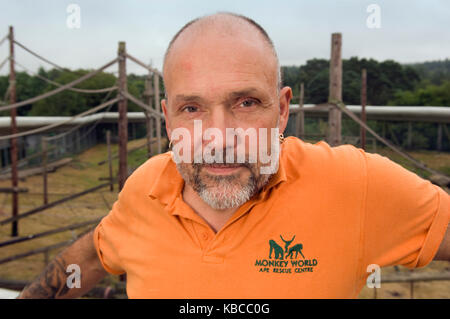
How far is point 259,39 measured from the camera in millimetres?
1240

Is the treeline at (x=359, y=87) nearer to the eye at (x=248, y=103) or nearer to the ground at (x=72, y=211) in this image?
the ground at (x=72, y=211)

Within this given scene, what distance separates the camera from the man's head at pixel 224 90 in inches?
46.1

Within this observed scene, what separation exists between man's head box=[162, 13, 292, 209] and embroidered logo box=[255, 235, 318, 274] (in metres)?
0.21

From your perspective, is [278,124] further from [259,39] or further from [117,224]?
[117,224]

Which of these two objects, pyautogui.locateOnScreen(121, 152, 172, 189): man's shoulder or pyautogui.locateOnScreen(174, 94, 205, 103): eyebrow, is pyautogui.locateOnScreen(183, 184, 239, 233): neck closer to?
pyautogui.locateOnScreen(121, 152, 172, 189): man's shoulder

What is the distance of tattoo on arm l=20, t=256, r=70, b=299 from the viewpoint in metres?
1.70

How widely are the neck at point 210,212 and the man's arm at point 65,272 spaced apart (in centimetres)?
56

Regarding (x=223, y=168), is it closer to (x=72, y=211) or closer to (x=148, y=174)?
(x=148, y=174)

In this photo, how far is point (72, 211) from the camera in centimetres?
1216

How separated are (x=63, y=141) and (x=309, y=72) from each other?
14979 mm

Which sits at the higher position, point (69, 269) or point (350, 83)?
point (350, 83)

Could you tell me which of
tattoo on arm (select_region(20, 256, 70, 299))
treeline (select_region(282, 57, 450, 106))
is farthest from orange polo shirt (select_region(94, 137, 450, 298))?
treeline (select_region(282, 57, 450, 106))

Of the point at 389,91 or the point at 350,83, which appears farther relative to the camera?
the point at 389,91
